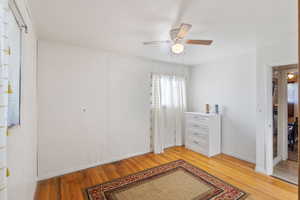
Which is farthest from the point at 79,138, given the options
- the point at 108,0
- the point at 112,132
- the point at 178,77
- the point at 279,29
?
the point at 279,29

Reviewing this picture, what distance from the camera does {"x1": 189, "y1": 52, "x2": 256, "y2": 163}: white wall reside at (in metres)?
3.11

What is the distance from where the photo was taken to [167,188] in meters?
2.26

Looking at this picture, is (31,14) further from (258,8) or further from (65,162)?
(258,8)

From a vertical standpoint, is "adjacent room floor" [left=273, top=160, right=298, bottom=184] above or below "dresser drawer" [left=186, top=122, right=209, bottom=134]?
below

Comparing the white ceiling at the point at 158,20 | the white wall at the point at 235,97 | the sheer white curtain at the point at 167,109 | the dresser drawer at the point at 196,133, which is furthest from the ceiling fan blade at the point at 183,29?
the dresser drawer at the point at 196,133

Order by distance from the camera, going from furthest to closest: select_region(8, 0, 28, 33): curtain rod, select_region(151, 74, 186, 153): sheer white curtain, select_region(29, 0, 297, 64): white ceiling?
select_region(151, 74, 186, 153): sheer white curtain, select_region(29, 0, 297, 64): white ceiling, select_region(8, 0, 28, 33): curtain rod

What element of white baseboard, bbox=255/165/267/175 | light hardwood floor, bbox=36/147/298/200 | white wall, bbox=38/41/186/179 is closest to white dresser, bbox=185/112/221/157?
light hardwood floor, bbox=36/147/298/200

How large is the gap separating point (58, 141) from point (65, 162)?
1.38 feet

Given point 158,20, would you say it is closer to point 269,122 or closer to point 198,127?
point 269,122

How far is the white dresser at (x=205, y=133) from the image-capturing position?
3.44 metres

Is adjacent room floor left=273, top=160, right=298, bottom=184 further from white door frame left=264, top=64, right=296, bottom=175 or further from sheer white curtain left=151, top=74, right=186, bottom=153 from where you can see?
sheer white curtain left=151, top=74, right=186, bottom=153

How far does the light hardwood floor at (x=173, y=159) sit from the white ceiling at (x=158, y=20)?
7.88 feet

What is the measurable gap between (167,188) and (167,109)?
2.09m

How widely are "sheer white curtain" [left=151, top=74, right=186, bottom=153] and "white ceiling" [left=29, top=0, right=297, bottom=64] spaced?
1479mm
